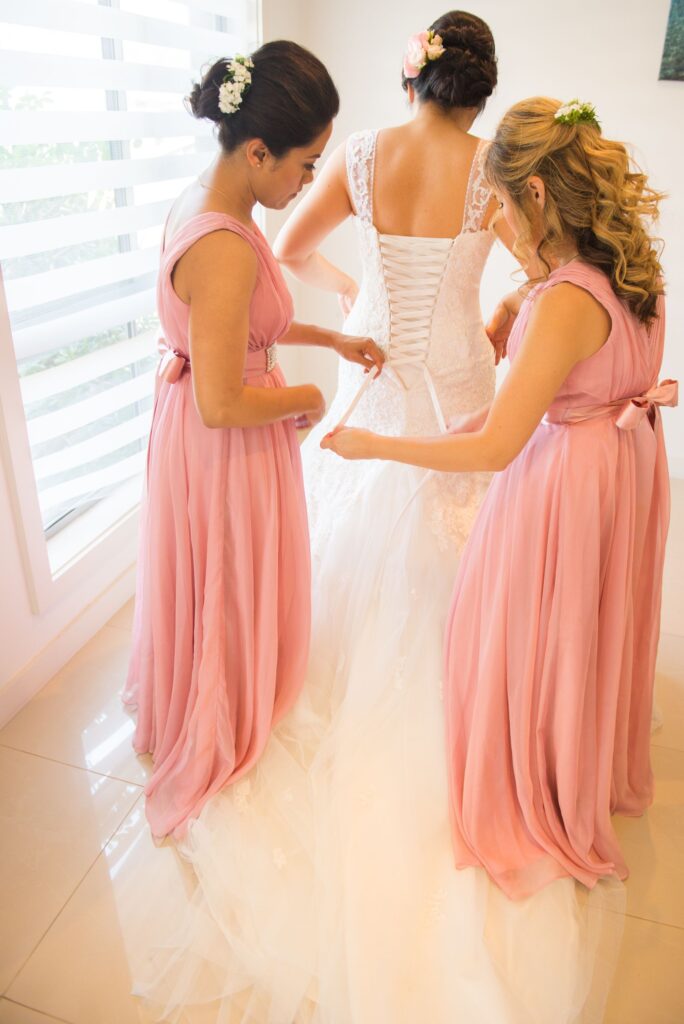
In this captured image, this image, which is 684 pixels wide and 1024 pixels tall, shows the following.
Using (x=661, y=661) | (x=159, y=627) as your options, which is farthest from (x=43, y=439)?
(x=661, y=661)

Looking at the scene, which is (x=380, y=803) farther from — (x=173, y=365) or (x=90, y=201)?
(x=90, y=201)

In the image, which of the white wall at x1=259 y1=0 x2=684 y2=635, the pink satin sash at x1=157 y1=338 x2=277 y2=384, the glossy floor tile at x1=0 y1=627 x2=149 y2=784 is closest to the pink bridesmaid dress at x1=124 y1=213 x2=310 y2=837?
the pink satin sash at x1=157 y1=338 x2=277 y2=384

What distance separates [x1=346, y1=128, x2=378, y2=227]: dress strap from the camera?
1.95 metres

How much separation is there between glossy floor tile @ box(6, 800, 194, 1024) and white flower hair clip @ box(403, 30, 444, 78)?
1.87 meters

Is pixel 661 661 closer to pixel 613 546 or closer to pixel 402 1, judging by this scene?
pixel 613 546

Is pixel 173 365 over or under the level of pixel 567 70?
under

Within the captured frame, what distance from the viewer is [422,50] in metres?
1.81

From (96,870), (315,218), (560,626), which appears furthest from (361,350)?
(96,870)

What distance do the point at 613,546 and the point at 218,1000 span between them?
115 centimetres

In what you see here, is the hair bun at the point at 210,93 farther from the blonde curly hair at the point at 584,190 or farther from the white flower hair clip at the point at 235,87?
the blonde curly hair at the point at 584,190

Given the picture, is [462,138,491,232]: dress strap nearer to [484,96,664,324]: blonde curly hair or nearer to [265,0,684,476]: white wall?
[484,96,664,324]: blonde curly hair

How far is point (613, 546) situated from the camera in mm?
1602

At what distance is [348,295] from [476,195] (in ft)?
2.15

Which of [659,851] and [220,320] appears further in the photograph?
[659,851]
